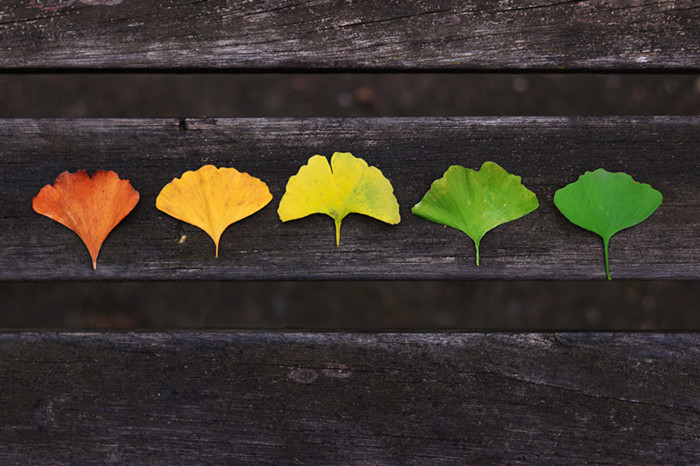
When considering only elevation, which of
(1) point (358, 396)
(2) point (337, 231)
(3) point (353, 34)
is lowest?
(1) point (358, 396)

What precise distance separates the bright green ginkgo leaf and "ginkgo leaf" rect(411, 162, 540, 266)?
5cm

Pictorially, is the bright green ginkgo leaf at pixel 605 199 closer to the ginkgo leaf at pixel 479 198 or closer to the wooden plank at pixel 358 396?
the ginkgo leaf at pixel 479 198

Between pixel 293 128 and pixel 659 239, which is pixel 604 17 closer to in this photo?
pixel 659 239

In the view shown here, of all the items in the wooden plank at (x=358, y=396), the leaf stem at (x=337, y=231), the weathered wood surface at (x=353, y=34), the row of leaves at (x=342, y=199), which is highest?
the weathered wood surface at (x=353, y=34)

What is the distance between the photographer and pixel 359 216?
0.72 metres

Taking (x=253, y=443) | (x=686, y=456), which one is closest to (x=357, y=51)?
(x=253, y=443)

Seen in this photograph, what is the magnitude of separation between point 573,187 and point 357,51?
13.6 inches

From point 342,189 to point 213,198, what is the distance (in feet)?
0.57

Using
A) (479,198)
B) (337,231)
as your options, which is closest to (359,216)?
(337,231)

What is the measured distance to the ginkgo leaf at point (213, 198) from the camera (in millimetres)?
702

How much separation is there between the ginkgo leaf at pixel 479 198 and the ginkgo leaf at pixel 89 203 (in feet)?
1.31

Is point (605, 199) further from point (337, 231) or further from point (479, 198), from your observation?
point (337, 231)

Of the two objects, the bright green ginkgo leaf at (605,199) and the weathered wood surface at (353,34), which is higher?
the weathered wood surface at (353,34)

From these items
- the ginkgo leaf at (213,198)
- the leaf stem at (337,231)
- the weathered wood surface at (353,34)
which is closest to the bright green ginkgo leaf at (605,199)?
the weathered wood surface at (353,34)
